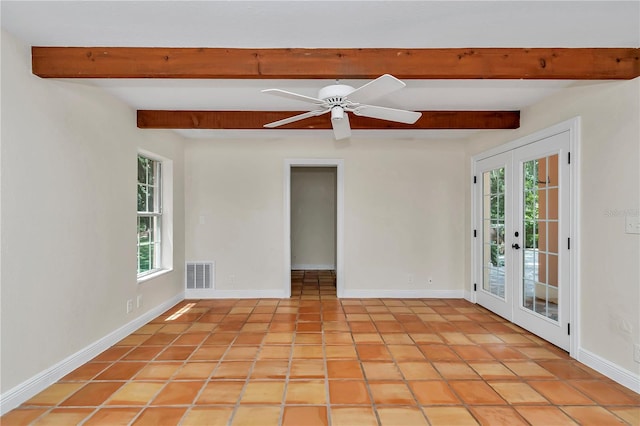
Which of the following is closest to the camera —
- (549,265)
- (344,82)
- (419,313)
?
(344,82)

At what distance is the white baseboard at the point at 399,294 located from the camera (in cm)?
514

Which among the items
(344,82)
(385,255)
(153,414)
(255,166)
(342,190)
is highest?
(344,82)

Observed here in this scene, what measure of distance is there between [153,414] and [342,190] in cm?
364

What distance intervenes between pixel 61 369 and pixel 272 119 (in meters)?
2.95

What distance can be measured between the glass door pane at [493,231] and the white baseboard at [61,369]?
4193mm

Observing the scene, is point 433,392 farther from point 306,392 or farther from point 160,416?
point 160,416

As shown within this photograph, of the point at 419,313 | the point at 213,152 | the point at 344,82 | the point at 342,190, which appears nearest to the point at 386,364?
the point at 419,313

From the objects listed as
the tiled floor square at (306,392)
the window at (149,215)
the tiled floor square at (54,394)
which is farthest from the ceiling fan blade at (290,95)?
the window at (149,215)

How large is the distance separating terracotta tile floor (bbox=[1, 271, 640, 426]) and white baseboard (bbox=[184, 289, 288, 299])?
0.99 m

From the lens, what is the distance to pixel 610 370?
2678 millimetres

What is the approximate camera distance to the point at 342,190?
16.9 ft

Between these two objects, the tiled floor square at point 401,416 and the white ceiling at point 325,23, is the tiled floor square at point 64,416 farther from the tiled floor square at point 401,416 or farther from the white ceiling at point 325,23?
the white ceiling at point 325,23

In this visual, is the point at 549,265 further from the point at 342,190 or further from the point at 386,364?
the point at 342,190

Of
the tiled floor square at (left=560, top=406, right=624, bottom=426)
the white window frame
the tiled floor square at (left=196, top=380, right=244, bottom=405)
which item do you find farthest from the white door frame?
the tiled floor square at (left=560, top=406, right=624, bottom=426)
